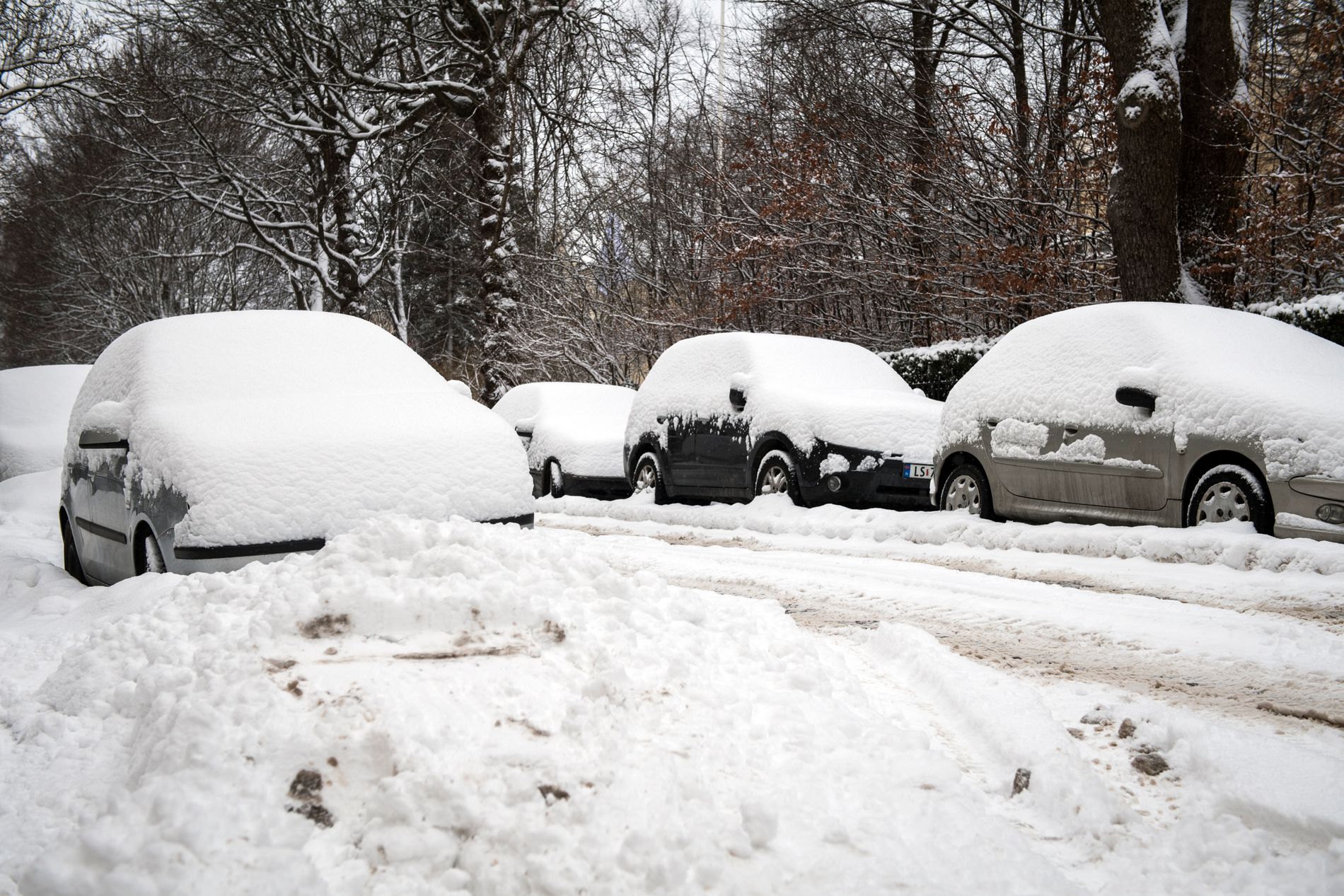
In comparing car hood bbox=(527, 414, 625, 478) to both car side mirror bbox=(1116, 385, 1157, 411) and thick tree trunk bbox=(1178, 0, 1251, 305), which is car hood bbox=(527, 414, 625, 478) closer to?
car side mirror bbox=(1116, 385, 1157, 411)

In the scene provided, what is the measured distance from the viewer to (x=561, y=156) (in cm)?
2139

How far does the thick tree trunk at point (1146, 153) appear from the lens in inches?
416

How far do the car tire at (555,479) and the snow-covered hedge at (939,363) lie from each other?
462cm

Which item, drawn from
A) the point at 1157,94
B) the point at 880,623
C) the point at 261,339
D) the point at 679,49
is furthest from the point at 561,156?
the point at 880,623

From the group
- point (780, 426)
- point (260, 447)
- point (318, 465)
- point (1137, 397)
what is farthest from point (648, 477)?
point (260, 447)

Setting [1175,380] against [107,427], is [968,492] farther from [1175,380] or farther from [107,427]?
[107,427]

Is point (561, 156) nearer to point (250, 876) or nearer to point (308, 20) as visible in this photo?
point (308, 20)

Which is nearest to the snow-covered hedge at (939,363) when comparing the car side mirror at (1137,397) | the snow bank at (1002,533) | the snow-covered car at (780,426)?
the snow-covered car at (780,426)

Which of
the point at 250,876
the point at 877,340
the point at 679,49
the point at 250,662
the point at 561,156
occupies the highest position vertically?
the point at 679,49

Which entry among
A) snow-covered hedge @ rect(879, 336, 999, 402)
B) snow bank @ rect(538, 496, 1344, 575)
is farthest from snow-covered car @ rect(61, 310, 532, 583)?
snow-covered hedge @ rect(879, 336, 999, 402)

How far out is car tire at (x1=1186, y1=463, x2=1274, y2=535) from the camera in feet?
20.8

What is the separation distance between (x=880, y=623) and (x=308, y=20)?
1697 centimetres

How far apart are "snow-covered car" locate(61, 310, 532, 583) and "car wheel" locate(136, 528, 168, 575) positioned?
0.04 feet

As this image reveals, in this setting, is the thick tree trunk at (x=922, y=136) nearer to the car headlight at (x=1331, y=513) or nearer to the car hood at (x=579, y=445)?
the car hood at (x=579, y=445)
